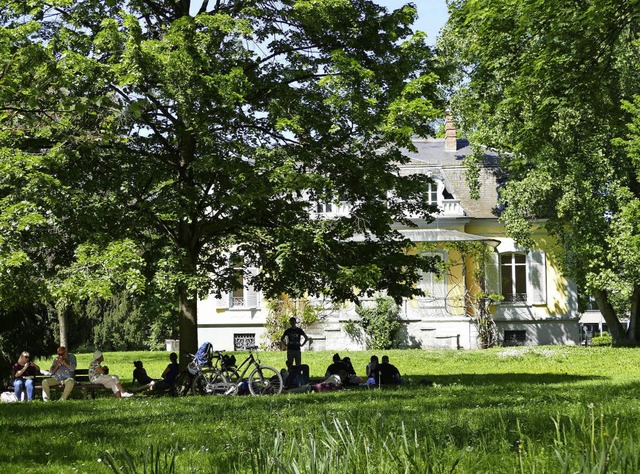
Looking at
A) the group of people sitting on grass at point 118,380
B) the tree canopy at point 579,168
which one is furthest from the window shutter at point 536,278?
the group of people sitting on grass at point 118,380

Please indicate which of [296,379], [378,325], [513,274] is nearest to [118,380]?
[296,379]

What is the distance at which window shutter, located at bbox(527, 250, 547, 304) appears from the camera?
37.3 meters

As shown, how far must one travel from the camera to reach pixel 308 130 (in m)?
16.7

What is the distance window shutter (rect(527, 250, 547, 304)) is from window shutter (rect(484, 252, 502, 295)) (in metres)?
1.29

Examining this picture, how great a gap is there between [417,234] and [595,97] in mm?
22015

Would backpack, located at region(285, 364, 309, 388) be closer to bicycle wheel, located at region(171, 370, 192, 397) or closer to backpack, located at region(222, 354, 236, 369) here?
backpack, located at region(222, 354, 236, 369)

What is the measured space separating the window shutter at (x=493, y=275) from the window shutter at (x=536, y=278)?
1.29 m

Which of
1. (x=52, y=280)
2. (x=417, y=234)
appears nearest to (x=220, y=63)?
(x=52, y=280)

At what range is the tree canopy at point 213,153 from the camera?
50.3ft

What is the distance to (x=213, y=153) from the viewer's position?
16203mm

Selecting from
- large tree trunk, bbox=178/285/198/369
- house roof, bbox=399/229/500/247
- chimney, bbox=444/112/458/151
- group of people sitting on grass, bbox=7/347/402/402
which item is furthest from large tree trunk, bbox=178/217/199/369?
chimney, bbox=444/112/458/151

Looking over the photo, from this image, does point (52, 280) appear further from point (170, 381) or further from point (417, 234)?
point (417, 234)

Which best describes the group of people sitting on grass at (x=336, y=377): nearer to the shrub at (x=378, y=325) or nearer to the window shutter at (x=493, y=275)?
the shrub at (x=378, y=325)

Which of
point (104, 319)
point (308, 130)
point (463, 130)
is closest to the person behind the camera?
point (308, 130)
